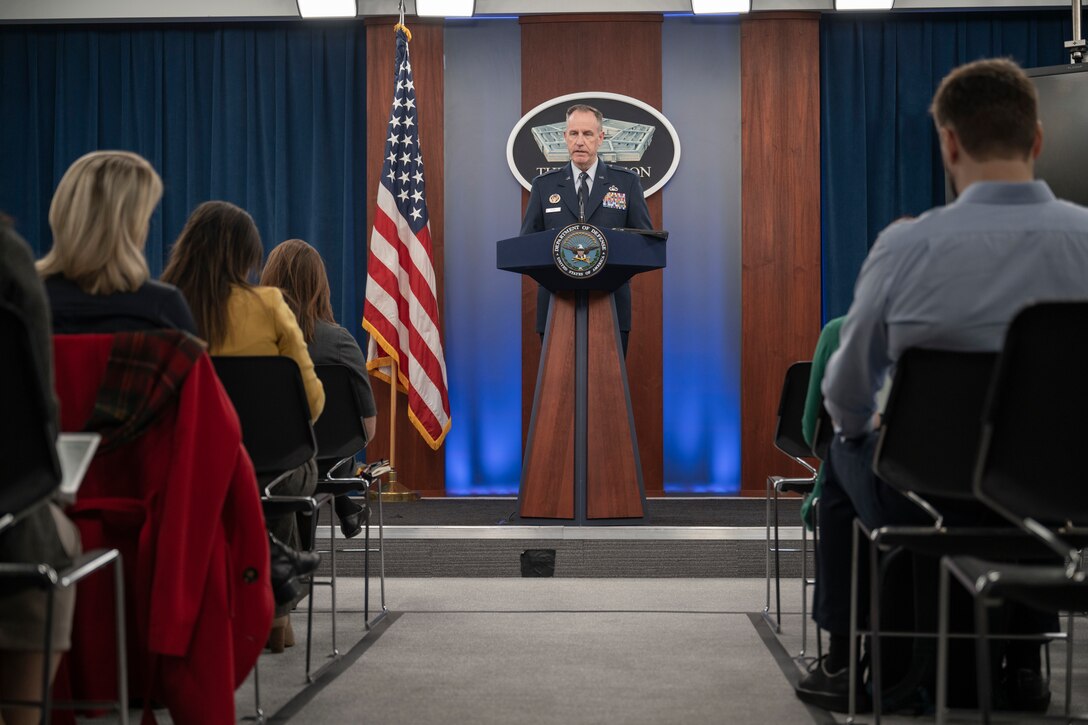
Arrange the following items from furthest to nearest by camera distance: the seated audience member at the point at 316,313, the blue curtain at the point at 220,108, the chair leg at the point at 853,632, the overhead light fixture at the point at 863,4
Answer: the blue curtain at the point at 220,108 → the overhead light fixture at the point at 863,4 → the seated audience member at the point at 316,313 → the chair leg at the point at 853,632

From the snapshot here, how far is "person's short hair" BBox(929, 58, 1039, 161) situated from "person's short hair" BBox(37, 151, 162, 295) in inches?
59.1

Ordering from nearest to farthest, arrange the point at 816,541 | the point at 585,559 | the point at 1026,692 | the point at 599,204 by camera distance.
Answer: the point at 1026,692 → the point at 816,541 → the point at 585,559 → the point at 599,204

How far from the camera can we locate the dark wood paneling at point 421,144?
7125mm

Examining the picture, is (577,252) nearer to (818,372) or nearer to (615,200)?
(615,200)

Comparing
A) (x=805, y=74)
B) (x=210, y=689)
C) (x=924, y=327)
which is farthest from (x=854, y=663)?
(x=805, y=74)

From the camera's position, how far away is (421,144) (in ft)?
23.6

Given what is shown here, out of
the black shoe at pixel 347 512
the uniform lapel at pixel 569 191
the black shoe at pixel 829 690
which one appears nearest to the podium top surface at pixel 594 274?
the uniform lapel at pixel 569 191

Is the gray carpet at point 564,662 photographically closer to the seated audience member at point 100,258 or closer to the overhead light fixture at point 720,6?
the seated audience member at point 100,258

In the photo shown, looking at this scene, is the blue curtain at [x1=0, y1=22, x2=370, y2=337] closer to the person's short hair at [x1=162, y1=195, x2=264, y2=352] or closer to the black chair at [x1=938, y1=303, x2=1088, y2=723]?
the person's short hair at [x1=162, y1=195, x2=264, y2=352]

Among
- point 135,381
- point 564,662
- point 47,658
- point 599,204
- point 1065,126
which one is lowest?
point 564,662

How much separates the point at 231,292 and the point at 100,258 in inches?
31.9

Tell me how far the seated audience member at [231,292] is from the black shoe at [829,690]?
1254mm

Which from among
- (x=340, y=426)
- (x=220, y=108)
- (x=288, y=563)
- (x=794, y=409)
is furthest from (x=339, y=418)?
(x=220, y=108)

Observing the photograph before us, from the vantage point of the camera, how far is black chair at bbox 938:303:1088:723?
5.69ft
